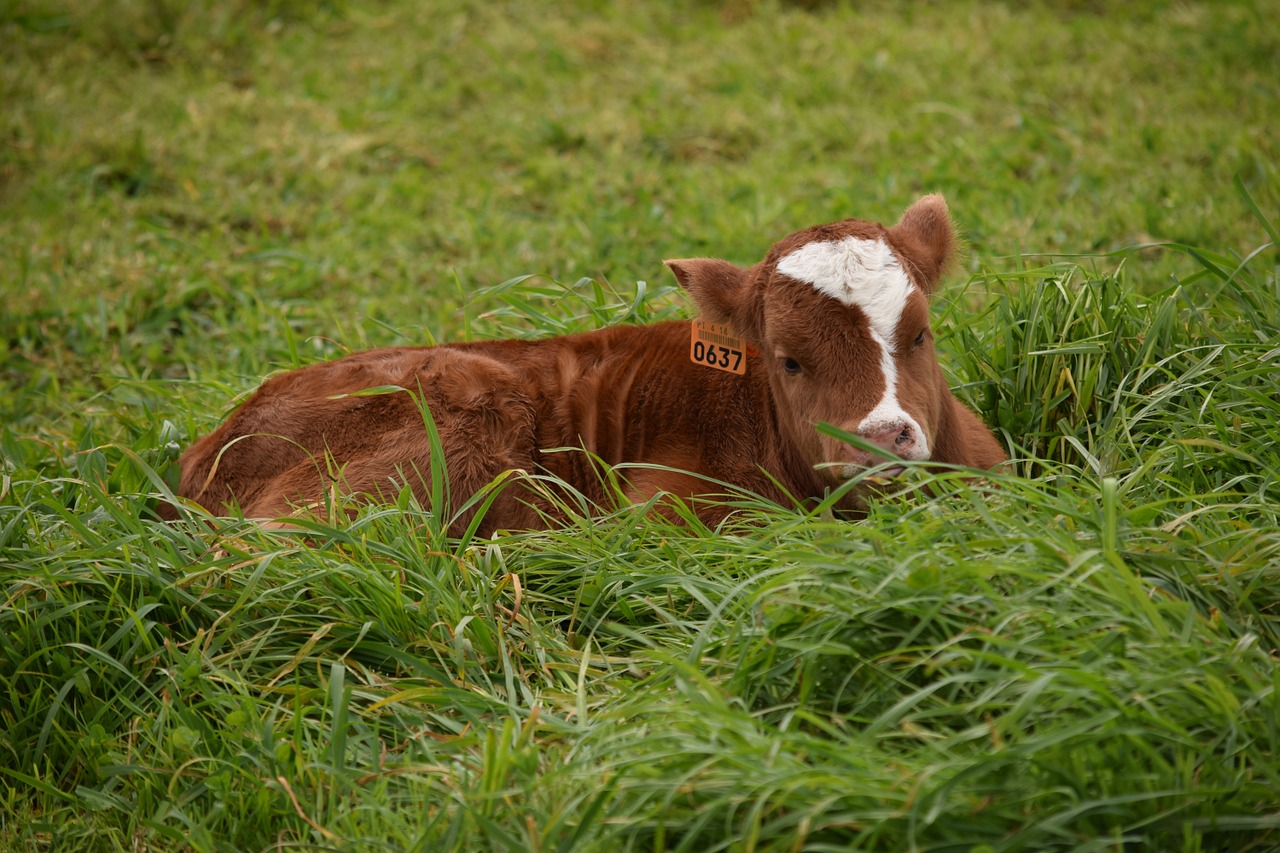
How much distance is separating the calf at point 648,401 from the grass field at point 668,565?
347 millimetres

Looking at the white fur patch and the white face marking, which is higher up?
the white face marking

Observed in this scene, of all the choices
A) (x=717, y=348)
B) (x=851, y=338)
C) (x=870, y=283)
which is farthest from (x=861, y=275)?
(x=717, y=348)

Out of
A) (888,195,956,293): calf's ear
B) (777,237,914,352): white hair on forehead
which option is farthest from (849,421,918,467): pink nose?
(888,195,956,293): calf's ear

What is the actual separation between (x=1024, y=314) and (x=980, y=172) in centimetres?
291

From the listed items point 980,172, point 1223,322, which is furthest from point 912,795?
point 980,172

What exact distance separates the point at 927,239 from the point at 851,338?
712 millimetres

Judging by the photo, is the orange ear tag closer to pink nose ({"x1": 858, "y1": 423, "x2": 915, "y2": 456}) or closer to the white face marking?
the white face marking

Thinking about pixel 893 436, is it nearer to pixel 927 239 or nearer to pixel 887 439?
pixel 887 439

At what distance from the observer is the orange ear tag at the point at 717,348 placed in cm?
415

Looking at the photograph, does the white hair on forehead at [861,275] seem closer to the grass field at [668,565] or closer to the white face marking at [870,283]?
the white face marking at [870,283]

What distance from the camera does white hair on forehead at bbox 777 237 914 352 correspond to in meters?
3.55

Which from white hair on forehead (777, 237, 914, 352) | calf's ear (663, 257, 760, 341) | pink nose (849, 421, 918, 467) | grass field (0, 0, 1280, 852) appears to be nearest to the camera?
grass field (0, 0, 1280, 852)

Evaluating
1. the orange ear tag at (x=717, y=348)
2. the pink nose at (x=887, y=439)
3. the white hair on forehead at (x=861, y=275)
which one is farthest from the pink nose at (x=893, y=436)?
the orange ear tag at (x=717, y=348)

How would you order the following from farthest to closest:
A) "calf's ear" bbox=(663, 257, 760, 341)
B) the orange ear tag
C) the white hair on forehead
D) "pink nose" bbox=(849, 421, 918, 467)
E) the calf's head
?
the orange ear tag < "calf's ear" bbox=(663, 257, 760, 341) < the white hair on forehead < the calf's head < "pink nose" bbox=(849, 421, 918, 467)
